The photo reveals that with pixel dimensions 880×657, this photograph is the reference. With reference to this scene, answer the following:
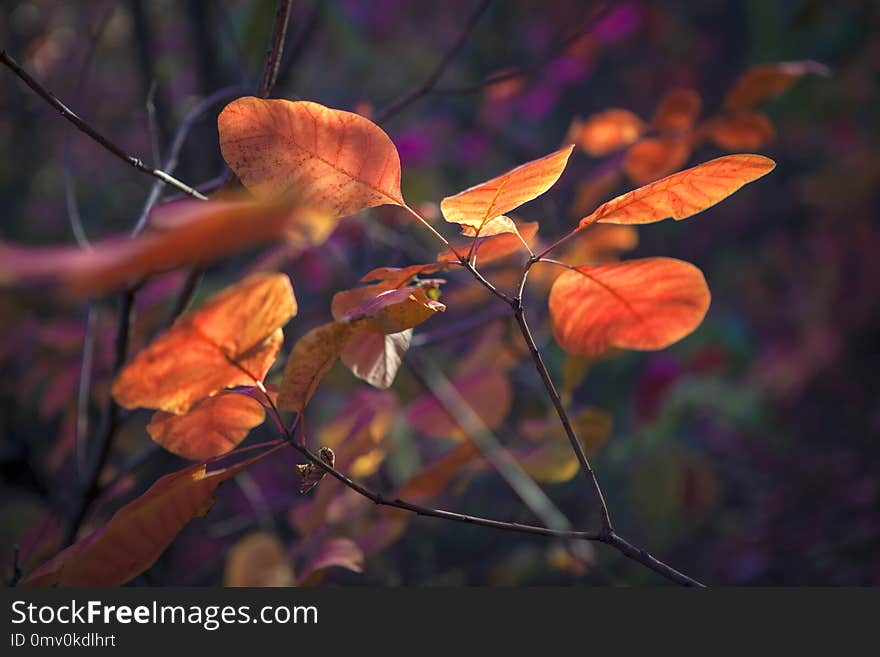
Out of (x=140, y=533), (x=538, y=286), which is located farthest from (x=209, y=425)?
(x=538, y=286)

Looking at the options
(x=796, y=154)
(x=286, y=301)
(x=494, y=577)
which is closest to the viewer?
(x=286, y=301)

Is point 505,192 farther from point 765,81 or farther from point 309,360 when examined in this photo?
point 765,81

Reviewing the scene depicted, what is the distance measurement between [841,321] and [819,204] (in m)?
0.46

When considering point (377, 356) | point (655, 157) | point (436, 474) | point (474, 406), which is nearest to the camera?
point (377, 356)

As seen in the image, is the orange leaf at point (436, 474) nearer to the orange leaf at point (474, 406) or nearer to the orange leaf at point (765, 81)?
the orange leaf at point (474, 406)

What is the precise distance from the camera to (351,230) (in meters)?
1.16

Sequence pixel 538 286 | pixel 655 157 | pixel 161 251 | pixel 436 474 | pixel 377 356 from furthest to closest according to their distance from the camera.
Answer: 1. pixel 538 286
2. pixel 655 157
3. pixel 436 474
4. pixel 377 356
5. pixel 161 251

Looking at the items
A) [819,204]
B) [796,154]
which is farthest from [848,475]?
[796,154]

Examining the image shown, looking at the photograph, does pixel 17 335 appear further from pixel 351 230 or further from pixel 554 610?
pixel 554 610

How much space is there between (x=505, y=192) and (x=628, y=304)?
0.10 metres

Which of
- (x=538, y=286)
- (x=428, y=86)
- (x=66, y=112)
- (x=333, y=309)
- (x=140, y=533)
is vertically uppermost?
(x=538, y=286)

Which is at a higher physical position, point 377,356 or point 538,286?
point 538,286

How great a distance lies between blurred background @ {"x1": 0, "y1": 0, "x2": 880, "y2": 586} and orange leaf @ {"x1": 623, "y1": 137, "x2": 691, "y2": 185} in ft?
0.24

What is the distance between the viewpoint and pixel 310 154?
0.40 m
